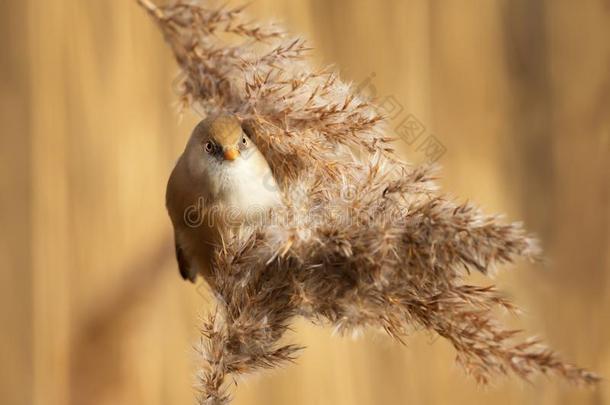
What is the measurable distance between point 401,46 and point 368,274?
102cm

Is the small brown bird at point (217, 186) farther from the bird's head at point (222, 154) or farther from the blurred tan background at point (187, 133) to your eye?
the blurred tan background at point (187, 133)

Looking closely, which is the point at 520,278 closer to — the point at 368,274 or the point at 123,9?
the point at 123,9

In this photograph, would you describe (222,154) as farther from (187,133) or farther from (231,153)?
(187,133)

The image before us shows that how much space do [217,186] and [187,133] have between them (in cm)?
51

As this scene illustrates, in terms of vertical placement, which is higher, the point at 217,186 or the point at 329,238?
the point at 217,186

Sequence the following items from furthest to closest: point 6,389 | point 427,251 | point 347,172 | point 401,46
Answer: point 401,46 < point 6,389 < point 347,172 < point 427,251

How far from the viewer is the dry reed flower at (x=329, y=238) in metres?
0.63

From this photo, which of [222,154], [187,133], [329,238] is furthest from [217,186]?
[187,133]

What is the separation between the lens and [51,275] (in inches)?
57.0

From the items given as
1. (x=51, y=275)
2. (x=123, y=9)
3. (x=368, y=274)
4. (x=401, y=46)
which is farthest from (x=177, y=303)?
(x=368, y=274)

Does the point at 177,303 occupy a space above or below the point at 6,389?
above

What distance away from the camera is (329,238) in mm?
666

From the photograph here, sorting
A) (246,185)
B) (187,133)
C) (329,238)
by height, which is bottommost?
(329,238)

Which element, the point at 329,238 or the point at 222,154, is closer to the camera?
the point at 329,238
